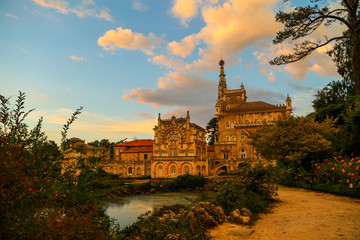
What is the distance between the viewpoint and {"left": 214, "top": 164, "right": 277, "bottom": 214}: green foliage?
10305 millimetres

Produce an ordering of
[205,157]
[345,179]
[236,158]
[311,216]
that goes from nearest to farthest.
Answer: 1. [311,216]
2. [345,179]
3. [236,158]
4. [205,157]

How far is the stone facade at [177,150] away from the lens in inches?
1710

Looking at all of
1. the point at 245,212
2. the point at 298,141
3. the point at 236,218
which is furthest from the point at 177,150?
the point at 236,218

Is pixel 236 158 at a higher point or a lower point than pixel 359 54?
lower

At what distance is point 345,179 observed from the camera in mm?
12039

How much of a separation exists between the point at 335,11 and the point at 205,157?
34808 mm

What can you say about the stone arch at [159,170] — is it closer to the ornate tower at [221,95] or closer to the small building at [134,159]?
the small building at [134,159]

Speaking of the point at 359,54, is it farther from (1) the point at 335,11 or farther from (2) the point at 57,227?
(2) the point at 57,227

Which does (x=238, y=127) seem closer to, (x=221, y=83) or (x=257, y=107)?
(x=257, y=107)

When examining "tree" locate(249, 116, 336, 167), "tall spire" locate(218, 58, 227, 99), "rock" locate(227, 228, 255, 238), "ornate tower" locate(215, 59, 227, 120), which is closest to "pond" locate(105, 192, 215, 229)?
"tree" locate(249, 116, 336, 167)

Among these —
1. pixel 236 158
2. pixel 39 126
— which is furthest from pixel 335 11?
pixel 236 158

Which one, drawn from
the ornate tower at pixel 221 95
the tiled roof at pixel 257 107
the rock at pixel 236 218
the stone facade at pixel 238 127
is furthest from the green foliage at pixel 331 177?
the ornate tower at pixel 221 95

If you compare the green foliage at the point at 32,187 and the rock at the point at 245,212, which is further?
the rock at the point at 245,212

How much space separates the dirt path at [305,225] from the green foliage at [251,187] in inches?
54.8
